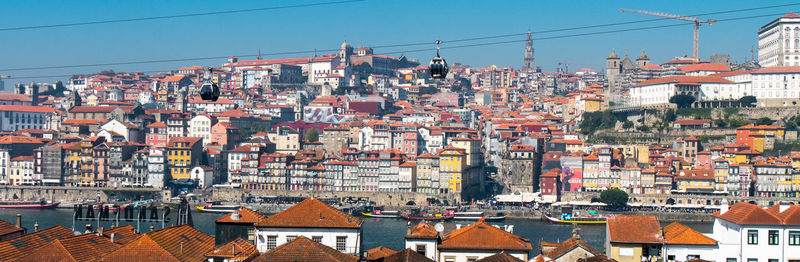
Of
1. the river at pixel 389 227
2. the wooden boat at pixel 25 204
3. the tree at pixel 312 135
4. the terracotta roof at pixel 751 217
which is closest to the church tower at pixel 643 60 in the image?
the tree at pixel 312 135

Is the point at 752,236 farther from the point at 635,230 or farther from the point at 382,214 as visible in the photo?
the point at 382,214

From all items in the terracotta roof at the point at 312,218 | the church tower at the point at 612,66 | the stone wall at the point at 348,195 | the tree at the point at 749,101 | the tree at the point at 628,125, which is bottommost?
the stone wall at the point at 348,195

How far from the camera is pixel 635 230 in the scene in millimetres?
22484

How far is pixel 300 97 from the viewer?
10481cm

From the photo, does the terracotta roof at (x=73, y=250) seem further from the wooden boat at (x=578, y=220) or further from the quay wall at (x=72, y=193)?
the quay wall at (x=72, y=193)

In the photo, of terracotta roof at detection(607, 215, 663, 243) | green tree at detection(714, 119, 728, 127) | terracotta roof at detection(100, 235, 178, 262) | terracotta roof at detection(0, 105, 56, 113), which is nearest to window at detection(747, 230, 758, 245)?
terracotta roof at detection(607, 215, 663, 243)

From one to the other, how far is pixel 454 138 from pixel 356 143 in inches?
436

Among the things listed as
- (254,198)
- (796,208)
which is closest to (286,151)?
(254,198)

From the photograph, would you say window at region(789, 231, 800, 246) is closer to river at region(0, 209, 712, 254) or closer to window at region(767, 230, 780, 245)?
window at region(767, 230, 780, 245)

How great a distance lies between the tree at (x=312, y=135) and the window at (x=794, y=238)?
224 feet

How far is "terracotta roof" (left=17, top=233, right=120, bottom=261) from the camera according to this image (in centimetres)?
1920

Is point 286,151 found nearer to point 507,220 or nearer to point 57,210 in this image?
point 57,210

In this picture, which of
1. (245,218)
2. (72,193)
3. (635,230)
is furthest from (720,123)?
(245,218)

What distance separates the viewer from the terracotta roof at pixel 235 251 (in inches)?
773
